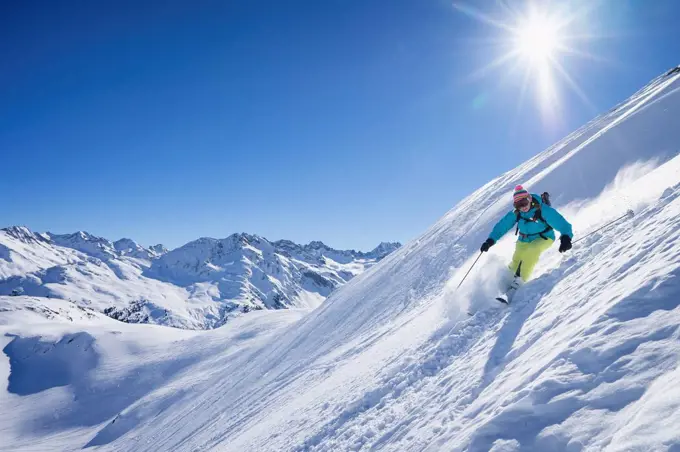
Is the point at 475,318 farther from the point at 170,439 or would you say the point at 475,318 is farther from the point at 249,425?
the point at 170,439

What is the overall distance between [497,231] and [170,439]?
68.4 feet

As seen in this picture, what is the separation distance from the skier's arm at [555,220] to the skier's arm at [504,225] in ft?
2.08

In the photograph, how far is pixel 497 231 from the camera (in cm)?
854

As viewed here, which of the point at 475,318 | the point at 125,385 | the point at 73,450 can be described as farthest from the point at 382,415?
the point at 125,385

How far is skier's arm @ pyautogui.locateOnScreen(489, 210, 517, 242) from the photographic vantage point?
8245mm

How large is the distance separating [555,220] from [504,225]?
1070mm

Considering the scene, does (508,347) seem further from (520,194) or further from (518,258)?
(520,194)

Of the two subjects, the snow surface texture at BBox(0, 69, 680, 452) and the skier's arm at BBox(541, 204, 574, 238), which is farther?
the skier's arm at BBox(541, 204, 574, 238)

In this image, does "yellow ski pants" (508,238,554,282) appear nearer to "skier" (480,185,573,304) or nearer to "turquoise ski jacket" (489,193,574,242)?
"skier" (480,185,573,304)

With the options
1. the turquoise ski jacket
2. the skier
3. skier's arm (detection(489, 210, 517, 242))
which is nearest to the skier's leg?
the skier

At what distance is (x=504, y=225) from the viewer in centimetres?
843

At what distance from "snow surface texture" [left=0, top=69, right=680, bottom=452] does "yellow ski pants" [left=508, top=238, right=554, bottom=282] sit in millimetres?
232

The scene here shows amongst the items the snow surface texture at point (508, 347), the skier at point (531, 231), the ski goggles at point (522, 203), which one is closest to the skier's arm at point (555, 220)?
the skier at point (531, 231)

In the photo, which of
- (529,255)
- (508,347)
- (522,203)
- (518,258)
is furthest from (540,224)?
(508,347)
